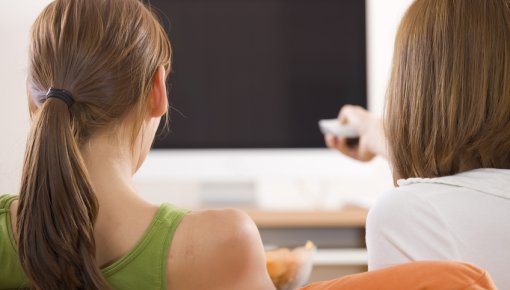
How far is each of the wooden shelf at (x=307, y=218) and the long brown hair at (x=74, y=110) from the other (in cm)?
189

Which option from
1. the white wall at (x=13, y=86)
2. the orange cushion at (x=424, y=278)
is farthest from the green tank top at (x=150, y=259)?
the white wall at (x=13, y=86)

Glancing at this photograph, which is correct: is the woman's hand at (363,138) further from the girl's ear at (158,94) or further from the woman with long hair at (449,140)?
the girl's ear at (158,94)

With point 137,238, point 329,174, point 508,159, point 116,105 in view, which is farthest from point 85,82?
point 329,174

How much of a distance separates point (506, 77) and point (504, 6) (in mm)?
97

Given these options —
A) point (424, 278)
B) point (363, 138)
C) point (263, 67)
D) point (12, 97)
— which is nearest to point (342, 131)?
point (363, 138)

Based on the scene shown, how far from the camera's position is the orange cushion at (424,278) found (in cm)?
66

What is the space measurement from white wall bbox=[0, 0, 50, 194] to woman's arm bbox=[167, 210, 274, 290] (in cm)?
82

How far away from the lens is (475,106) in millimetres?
1152

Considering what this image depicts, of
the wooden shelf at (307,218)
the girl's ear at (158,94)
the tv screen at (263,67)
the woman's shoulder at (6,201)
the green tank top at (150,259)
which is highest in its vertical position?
the girl's ear at (158,94)

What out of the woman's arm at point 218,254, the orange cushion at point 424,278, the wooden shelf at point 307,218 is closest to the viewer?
the orange cushion at point 424,278

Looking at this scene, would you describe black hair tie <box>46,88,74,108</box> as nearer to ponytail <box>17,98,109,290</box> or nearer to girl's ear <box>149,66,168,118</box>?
ponytail <box>17,98,109,290</box>

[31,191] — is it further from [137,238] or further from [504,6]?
[504,6]

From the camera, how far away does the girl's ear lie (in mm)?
1153

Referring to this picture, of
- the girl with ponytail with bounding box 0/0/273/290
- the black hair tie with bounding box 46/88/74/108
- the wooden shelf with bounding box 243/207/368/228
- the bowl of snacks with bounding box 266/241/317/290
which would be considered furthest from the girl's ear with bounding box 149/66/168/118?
the wooden shelf with bounding box 243/207/368/228
